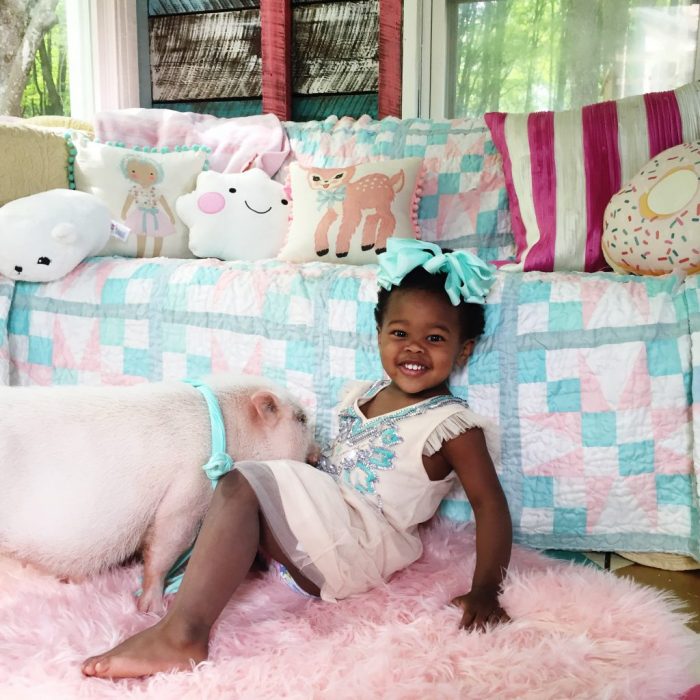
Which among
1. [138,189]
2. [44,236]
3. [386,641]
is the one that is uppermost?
[138,189]

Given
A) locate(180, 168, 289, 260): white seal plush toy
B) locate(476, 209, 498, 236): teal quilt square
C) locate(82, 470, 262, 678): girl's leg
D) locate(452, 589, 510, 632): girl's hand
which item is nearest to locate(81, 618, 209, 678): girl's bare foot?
locate(82, 470, 262, 678): girl's leg

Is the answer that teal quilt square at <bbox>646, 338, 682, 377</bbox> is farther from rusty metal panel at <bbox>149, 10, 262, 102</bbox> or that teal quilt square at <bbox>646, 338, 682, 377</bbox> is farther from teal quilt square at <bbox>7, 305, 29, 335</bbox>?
rusty metal panel at <bbox>149, 10, 262, 102</bbox>

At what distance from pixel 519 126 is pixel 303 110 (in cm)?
135

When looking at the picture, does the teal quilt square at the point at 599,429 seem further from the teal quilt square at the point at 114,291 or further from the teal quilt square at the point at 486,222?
the teal quilt square at the point at 114,291

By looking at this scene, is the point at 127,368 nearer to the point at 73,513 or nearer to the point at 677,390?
the point at 73,513

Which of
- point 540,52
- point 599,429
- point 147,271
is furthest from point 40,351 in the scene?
point 540,52

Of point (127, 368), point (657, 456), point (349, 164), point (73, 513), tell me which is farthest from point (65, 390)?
point (349, 164)

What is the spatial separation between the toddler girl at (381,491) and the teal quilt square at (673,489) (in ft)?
1.08

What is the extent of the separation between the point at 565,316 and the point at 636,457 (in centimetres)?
28

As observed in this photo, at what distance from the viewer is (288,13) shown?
2891mm

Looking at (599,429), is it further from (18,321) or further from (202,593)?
(18,321)

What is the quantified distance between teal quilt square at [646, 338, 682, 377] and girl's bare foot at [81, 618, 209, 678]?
86 cm

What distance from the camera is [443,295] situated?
1.24 m

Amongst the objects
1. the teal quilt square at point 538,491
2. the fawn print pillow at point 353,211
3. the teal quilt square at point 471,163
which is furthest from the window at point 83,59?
the teal quilt square at point 538,491
